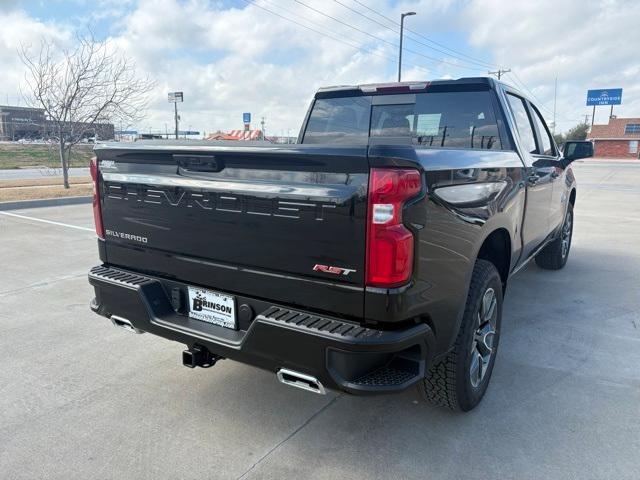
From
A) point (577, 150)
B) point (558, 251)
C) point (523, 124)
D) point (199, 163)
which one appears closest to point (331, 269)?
point (199, 163)

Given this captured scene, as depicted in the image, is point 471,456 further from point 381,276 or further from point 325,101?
point 325,101

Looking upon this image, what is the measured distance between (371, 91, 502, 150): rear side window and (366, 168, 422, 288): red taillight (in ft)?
5.89

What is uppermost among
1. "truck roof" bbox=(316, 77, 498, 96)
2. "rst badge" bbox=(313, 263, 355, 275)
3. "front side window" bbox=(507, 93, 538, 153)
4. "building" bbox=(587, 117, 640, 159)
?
"building" bbox=(587, 117, 640, 159)

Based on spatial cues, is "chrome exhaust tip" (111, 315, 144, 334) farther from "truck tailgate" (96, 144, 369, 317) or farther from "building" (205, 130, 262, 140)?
"building" (205, 130, 262, 140)

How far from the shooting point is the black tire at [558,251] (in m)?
5.82

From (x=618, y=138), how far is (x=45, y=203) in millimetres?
65945

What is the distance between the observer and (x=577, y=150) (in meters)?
4.79

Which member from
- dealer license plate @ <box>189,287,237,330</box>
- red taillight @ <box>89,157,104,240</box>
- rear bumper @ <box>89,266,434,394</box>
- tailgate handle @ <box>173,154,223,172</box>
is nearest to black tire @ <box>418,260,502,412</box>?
rear bumper @ <box>89,266,434,394</box>

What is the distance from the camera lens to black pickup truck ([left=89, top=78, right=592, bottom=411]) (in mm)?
2051

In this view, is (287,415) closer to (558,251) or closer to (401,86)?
(401,86)

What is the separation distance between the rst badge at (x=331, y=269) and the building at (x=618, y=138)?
66127 millimetres

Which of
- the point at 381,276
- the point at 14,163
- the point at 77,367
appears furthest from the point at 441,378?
the point at 14,163

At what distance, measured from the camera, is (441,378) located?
2.67 meters

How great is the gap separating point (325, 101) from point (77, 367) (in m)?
2.84
